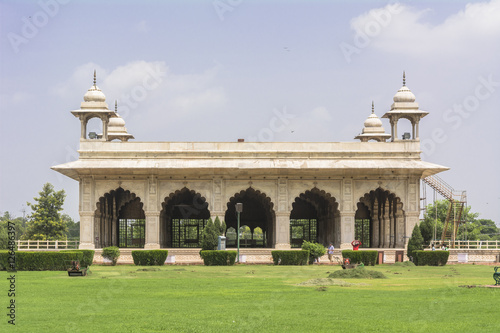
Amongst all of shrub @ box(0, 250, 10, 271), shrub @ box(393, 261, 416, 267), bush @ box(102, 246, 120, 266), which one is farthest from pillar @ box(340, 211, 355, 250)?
shrub @ box(0, 250, 10, 271)

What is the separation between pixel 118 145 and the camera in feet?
139

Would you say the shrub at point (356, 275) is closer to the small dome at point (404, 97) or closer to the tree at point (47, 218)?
the small dome at point (404, 97)

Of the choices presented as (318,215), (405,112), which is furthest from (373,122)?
(405,112)

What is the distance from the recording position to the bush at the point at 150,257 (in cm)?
3491

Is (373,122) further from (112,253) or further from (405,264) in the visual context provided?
(112,253)

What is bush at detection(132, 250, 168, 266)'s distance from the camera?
1374 inches

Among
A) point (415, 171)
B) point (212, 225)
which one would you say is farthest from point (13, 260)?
point (415, 171)

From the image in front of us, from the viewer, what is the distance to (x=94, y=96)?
141 ft

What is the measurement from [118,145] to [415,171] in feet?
54.6

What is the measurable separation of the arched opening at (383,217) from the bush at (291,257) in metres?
9.74

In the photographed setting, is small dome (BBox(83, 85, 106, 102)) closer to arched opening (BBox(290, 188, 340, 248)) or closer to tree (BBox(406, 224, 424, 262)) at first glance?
arched opening (BBox(290, 188, 340, 248))

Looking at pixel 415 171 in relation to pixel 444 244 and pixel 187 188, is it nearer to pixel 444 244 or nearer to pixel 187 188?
pixel 444 244

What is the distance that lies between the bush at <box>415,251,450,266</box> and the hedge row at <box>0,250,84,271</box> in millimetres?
16139

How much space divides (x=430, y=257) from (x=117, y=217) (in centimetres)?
2167
